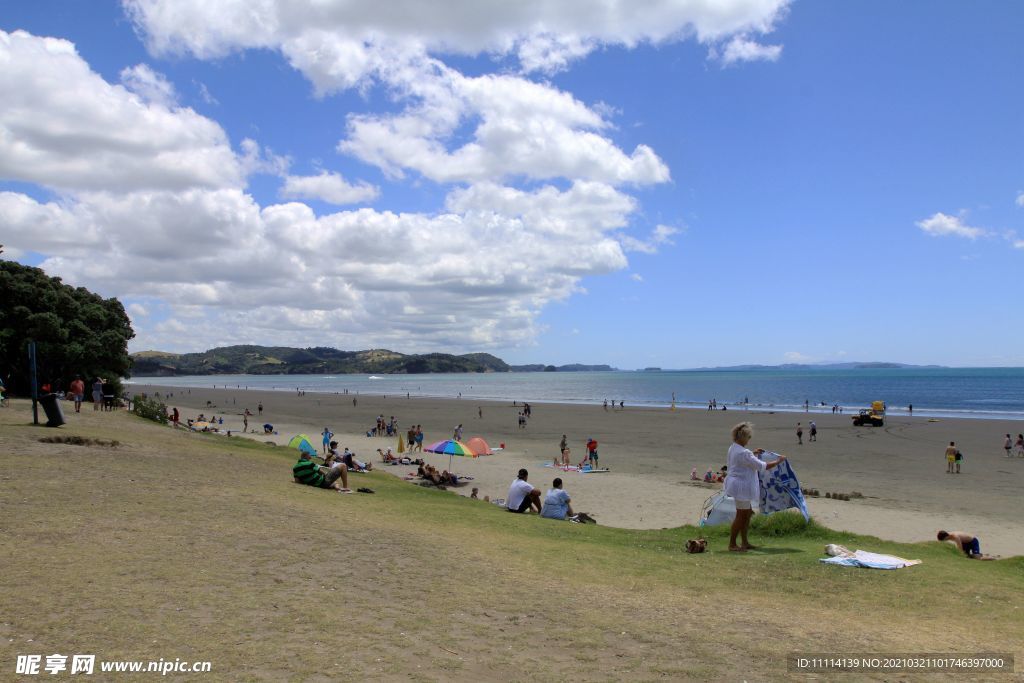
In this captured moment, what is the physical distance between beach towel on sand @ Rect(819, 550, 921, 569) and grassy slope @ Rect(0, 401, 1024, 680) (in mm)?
238

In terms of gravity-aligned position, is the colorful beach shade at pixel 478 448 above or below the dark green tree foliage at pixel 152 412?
below

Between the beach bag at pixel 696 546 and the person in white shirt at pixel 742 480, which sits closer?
the person in white shirt at pixel 742 480

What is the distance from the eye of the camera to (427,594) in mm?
7129

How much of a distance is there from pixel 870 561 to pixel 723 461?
25587 millimetres

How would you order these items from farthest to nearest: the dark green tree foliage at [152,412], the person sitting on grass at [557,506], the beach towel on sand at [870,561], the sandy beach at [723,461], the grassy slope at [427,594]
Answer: the dark green tree foliage at [152,412] < the sandy beach at [723,461] < the person sitting on grass at [557,506] < the beach towel on sand at [870,561] < the grassy slope at [427,594]

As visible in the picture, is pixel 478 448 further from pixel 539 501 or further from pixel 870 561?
pixel 870 561

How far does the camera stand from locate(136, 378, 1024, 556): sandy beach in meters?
19.6

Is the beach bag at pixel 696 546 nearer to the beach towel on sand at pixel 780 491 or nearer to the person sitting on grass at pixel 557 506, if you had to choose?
the beach towel on sand at pixel 780 491

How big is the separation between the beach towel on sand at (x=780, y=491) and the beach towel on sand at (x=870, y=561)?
1.54 metres

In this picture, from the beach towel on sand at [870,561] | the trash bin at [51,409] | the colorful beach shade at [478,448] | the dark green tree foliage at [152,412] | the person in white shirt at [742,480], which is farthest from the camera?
the dark green tree foliage at [152,412]

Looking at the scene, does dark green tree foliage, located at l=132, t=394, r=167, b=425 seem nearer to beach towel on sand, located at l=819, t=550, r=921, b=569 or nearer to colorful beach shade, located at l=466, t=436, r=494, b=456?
colorful beach shade, located at l=466, t=436, r=494, b=456

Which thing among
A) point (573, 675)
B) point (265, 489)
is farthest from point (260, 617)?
point (265, 489)

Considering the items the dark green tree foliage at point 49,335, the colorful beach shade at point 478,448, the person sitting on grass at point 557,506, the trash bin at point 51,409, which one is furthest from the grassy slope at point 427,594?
the dark green tree foliage at point 49,335

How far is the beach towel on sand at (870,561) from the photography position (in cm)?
877
